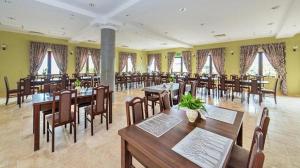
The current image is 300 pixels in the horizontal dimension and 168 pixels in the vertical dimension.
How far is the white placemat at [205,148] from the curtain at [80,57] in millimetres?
9930

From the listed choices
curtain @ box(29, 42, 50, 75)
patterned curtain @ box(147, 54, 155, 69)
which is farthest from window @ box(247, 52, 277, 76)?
curtain @ box(29, 42, 50, 75)

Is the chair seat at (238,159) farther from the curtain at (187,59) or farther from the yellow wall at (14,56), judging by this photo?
the curtain at (187,59)

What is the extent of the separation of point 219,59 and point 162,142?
9764mm

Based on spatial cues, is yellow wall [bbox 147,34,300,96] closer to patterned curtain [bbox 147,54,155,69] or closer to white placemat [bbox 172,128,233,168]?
patterned curtain [bbox 147,54,155,69]

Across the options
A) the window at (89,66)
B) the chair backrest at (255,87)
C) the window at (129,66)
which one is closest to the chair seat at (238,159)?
the chair backrest at (255,87)

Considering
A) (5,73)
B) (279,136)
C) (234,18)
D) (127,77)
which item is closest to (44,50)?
(5,73)

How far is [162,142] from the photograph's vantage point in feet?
4.42

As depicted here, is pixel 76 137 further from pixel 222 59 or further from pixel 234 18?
pixel 222 59

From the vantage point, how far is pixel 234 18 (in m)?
5.37

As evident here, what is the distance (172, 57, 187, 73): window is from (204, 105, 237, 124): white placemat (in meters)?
10.2

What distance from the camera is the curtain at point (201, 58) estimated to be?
1053 cm

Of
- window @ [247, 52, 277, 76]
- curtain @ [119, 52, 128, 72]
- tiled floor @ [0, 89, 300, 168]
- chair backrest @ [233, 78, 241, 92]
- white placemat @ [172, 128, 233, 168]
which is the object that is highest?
curtain @ [119, 52, 128, 72]

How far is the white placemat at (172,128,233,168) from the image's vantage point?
108 centimetres

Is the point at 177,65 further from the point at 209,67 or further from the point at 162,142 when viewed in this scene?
the point at 162,142
